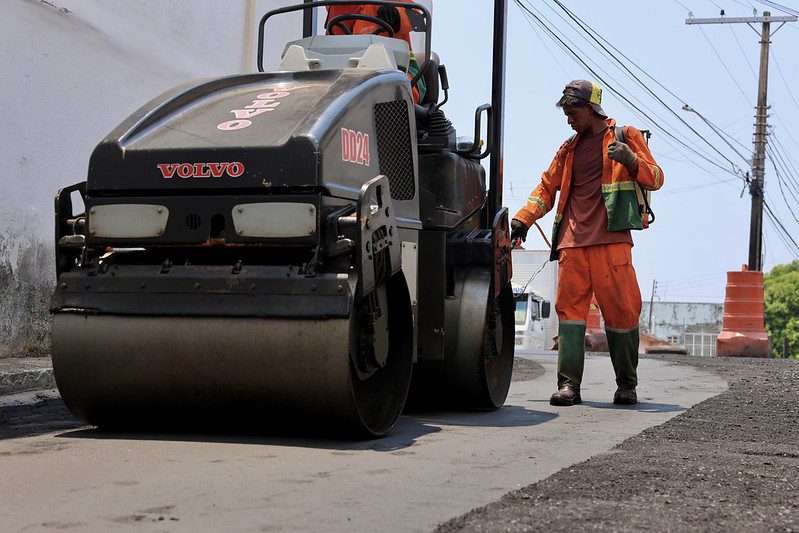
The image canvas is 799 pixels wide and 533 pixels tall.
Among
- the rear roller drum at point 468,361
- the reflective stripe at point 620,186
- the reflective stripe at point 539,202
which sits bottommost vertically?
the rear roller drum at point 468,361

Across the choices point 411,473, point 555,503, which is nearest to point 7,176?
point 411,473

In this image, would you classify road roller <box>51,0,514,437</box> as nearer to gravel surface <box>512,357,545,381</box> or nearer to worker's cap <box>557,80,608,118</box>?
worker's cap <box>557,80,608,118</box>

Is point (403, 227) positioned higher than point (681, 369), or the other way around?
point (403, 227)

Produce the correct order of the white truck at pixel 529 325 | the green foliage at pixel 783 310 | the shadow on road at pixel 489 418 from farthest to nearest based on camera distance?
1. the green foliage at pixel 783 310
2. the white truck at pixel 529 325
3. the shadow on road at pixel 489 418

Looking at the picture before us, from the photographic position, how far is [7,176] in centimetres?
853

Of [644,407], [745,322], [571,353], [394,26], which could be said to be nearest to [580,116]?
[394,26]

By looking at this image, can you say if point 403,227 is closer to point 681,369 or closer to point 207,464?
point 207,464

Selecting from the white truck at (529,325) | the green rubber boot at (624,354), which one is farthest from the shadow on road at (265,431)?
the white truck at (529,325)

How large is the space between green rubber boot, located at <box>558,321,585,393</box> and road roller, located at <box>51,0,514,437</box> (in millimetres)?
1941

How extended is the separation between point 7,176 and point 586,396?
4330 mm

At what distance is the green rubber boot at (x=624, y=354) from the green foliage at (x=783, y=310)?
238 ft

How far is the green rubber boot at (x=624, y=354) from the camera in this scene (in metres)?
7.27

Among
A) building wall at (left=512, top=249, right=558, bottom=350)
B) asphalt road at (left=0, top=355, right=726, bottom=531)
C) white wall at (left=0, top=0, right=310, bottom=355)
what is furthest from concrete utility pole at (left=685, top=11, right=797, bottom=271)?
asphalt road at (left=0, top=355, right=726, bottom=531)

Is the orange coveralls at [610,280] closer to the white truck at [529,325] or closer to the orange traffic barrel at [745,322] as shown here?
the orange traffic barrel at [745,322]
